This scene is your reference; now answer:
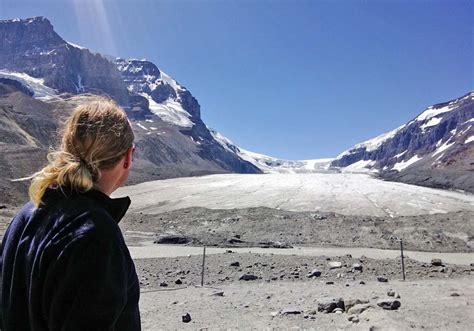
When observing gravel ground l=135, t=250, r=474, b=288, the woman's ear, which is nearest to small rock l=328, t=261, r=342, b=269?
gravel ground l=135, t=250, r=474, b=288

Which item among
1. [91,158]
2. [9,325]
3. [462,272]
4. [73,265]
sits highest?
[91,158]

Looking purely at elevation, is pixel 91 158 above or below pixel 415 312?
above

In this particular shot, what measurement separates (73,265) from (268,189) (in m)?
55.4

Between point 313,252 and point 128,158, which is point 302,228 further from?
point 128,158

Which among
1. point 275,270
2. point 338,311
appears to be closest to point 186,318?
point 338,311

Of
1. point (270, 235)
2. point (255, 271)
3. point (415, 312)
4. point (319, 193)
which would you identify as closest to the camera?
point (415, 312)

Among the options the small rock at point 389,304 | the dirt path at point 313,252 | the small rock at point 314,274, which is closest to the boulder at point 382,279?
the small rock at point 314,274

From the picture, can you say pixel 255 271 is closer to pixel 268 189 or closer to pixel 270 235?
pixel 270 235

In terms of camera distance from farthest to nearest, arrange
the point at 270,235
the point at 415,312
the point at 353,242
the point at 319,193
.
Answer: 1. the point at 319,193
2. the point at 270,235
3. the point at 353,242
4. the point at 415,312

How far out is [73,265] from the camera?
5.71 ft

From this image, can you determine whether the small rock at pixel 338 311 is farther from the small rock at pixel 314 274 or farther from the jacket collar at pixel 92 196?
the jacket collar at pixel 92 196

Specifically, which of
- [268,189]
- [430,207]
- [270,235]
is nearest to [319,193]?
[268,189]

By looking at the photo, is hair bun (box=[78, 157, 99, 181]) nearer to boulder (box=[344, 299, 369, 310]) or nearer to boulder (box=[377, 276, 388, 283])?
boulder (box=[344, 299, 369, 310])

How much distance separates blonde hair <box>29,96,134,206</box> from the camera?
1965 mm
